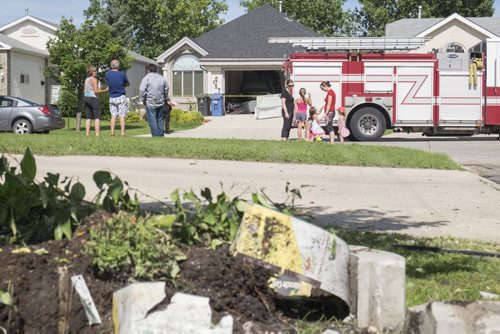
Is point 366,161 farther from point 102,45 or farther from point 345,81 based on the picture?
point 102,45

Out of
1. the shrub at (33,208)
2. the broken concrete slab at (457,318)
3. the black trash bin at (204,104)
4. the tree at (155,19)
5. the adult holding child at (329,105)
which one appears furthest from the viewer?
the tree at (155,19)

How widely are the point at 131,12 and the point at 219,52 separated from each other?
29.2 metres

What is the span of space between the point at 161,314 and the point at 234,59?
3822 cm

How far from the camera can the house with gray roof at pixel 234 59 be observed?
41.4 m

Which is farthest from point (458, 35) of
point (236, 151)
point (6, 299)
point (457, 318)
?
point (6, 299)

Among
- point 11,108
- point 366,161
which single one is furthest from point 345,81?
point 11,108

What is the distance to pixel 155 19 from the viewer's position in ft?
225

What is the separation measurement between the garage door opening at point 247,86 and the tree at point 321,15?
80.8 ft

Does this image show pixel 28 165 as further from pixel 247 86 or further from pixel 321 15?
pixel 321 15

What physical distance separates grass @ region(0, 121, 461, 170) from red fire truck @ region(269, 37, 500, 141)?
802 centimetres

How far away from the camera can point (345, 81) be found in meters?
21.8

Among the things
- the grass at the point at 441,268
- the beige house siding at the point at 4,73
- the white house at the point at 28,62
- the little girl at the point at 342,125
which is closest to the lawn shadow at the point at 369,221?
the grass at the point at 441,268

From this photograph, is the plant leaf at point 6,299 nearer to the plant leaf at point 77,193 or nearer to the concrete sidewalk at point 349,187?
the plant leaf at point 77,193

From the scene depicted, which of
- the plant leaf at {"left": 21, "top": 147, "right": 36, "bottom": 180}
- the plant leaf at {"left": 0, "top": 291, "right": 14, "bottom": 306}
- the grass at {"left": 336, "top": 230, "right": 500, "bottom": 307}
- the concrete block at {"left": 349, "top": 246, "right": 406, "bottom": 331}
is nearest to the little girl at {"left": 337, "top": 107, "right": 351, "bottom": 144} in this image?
the grass at {"left": 336, "top": 230, "right": 500, "bottom": 307}
